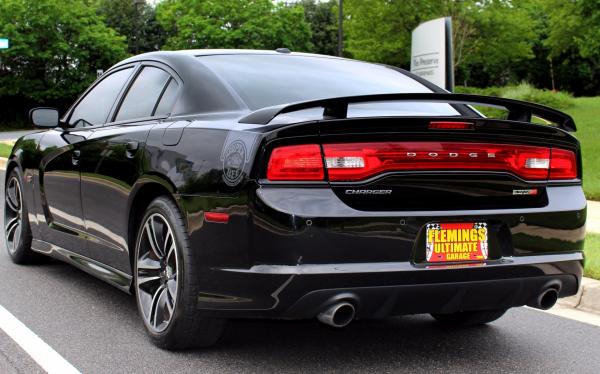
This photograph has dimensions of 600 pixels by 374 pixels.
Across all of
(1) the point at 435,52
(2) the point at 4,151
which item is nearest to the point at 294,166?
(1) the point at 435,52

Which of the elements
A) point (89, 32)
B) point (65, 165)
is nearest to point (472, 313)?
point (65, 165)

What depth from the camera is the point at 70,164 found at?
5473 millimetres

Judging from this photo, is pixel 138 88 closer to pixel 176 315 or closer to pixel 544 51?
pixel 176 315

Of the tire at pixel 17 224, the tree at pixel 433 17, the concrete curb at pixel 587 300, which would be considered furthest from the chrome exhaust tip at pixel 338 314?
the tree at pixel 433 17

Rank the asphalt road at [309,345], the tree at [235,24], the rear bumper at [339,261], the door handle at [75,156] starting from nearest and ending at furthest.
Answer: the rear bumper at [339,261]
the asphalt road at [309,345]
the door handle at [75,156]
the tree at [235,24]

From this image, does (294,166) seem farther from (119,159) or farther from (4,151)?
(4,151)

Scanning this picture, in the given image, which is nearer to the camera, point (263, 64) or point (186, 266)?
point (186, 266)

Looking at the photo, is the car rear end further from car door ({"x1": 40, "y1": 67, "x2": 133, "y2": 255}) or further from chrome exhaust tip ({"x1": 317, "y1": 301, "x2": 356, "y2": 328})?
car door ({"x1": 40, "y1": 67, "x2": 133, "y2": 255})

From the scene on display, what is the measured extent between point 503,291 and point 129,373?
1.84 metres

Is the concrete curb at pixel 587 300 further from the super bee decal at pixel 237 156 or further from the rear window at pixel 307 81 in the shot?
the super bee decal at pixel 237 156

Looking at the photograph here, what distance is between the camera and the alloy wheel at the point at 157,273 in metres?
4.16

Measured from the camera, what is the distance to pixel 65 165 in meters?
5.57

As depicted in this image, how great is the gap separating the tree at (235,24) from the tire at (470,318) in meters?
52.6

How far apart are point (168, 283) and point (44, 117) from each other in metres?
2.44
